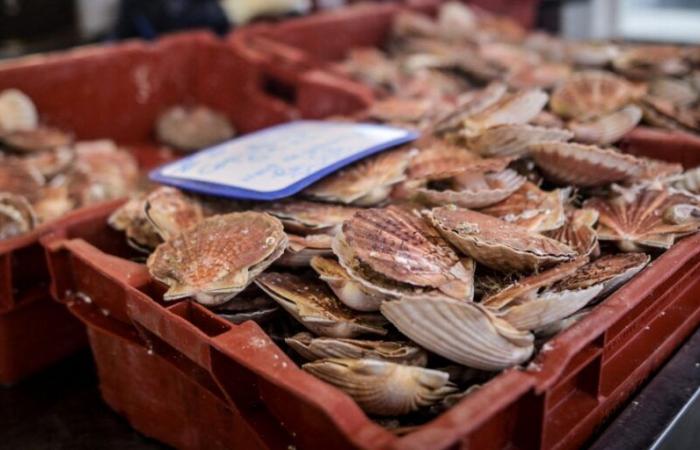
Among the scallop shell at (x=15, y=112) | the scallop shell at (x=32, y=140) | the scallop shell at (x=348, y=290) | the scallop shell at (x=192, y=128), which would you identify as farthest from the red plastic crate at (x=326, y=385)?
the scallop shell at (x=192, y=128)

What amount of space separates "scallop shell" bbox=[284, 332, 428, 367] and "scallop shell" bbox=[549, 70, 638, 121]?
0.91 meters

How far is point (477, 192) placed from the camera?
1246mm

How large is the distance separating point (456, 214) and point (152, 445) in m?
0.63

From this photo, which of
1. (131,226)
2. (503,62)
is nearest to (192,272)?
(131,226)

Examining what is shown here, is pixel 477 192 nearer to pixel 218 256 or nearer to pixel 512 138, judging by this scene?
pixel 512 138

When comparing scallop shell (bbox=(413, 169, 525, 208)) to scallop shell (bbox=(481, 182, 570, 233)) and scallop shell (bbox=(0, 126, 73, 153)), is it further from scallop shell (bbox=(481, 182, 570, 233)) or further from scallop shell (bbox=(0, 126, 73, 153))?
scallop shell (bbox=(0, 126, 73, 153))

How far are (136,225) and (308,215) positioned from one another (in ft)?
1.10

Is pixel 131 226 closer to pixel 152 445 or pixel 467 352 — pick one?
pixel 152 445

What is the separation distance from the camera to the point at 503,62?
2.50 meters

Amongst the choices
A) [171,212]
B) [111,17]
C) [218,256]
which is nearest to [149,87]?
[111,17]

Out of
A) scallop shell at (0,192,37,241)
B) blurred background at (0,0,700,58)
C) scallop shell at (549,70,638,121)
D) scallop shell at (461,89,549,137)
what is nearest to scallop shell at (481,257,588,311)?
scallop shell at (461,89,549,137)

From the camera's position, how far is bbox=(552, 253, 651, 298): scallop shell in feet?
3.45

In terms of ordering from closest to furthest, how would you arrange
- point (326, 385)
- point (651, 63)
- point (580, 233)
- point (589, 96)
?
1. point (326, 385)
2. point (580, 233)
3. point (589, 96)
4. point (651, 63)

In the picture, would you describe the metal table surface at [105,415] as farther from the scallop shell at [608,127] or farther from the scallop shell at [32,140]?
the scallop shell at [32,140]
